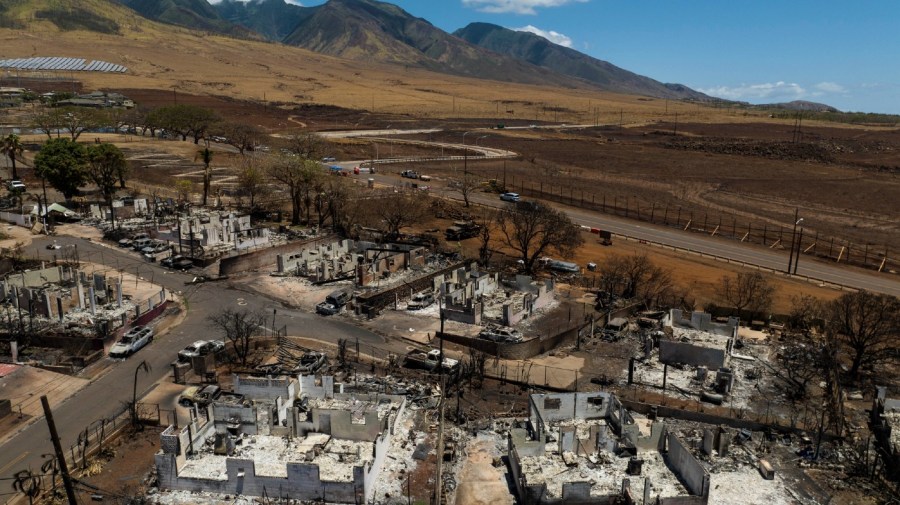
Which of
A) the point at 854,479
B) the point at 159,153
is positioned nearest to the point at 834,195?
the point at 854,479

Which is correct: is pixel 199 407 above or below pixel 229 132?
below

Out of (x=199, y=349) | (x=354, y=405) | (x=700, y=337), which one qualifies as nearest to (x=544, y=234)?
(x=700, y=337)

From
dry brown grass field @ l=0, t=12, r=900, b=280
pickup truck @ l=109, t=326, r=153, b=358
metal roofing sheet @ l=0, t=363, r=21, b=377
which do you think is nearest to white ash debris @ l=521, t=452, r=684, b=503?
pickup truck @ l=109, t=326, r=153, b=358

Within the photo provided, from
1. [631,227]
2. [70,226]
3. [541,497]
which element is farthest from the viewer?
[631,227]

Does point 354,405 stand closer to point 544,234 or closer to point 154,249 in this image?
point 544,234

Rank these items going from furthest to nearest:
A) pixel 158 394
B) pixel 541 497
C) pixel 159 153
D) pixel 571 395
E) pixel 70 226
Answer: pixel 159 153 → pixel 70 226 → pixel 158 394 → pixel 571 395 → pixel 541 497

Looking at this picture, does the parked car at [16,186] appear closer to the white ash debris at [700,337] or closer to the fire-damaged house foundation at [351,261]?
the fire-damaged house foundation at [351,261]

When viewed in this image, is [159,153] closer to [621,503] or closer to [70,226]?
[70,226]
